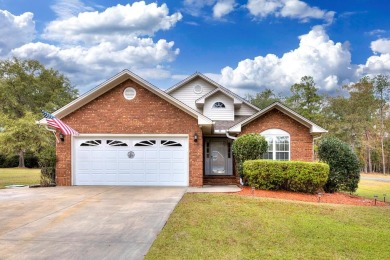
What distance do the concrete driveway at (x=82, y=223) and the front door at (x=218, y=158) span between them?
664 centimetres

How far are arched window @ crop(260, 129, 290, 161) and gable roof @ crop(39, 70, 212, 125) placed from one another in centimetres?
388

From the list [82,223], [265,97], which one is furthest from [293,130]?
[265,97]

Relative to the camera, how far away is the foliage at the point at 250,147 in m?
15.7

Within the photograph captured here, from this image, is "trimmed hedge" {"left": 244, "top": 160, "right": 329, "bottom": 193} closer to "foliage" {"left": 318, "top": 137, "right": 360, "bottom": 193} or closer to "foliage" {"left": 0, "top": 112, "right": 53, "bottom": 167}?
"foliage" {"left": 318, "top": 137, "right": 360, "bottom": 193}

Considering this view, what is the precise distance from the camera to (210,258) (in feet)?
19.0

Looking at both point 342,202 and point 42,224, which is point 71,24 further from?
point 342,202

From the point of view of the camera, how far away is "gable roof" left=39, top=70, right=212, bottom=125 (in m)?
15.1

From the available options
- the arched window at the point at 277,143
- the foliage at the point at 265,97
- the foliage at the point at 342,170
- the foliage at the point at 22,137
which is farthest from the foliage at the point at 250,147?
the foliage at the point at 265,97

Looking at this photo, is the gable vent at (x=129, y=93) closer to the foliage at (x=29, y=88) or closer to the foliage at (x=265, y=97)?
the foliage at (x=29, y=88)

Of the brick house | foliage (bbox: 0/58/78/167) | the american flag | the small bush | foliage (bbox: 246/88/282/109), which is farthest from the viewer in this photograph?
foliage (bbox: 246/88/282/109)

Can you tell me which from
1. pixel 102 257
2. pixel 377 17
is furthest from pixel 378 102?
pixel 102 257

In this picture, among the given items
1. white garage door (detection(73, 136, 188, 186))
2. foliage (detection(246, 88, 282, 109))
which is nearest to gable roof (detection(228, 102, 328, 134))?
white garage door (detection(73, 136, 188, 186))

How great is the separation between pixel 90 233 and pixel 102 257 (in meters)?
1.65

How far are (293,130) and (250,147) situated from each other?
2.94 m
